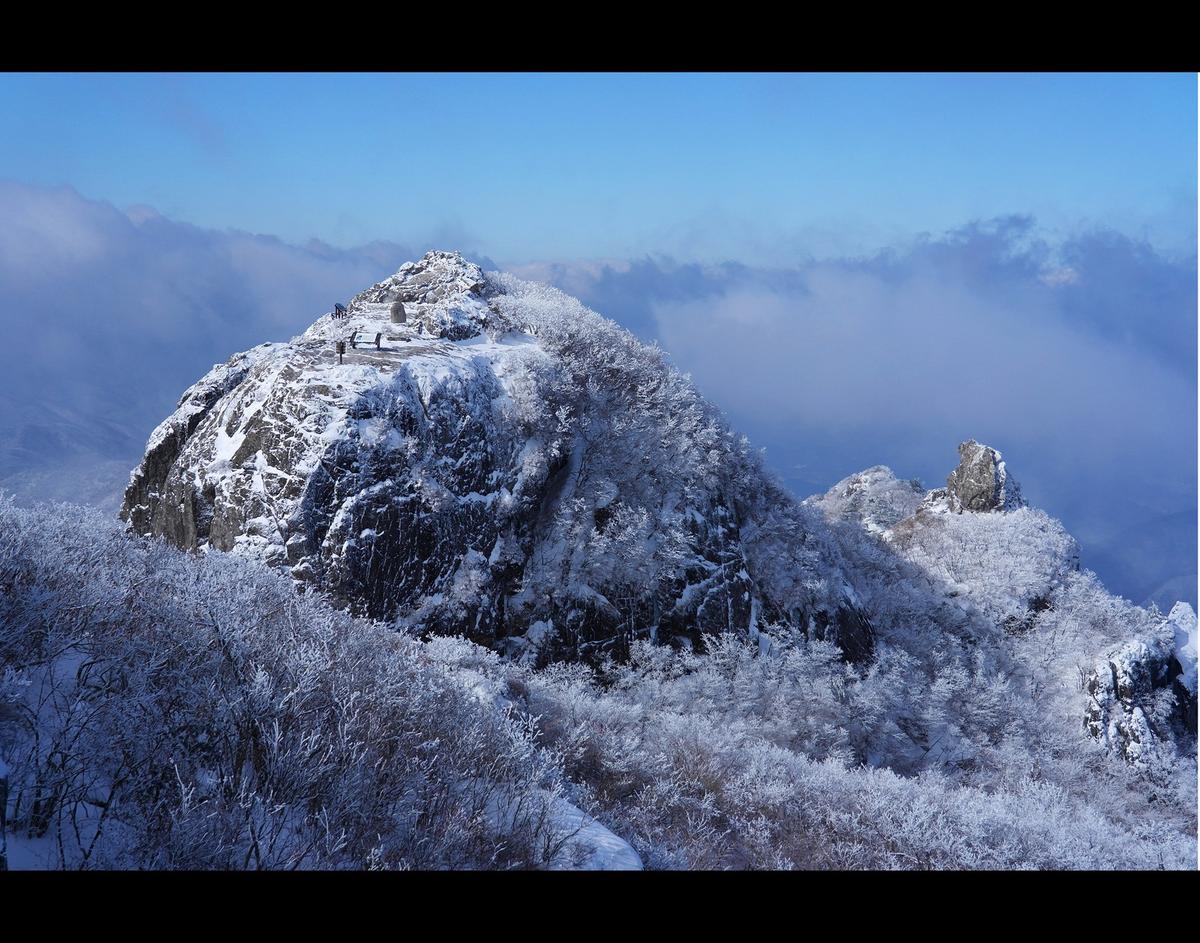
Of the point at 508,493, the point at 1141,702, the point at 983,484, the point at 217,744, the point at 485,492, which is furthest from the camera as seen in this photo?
the point at 983,484

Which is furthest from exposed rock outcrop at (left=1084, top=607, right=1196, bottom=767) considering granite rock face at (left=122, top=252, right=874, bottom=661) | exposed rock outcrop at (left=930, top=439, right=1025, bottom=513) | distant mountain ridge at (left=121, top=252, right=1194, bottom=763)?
exposed rock outcrop at (left=930, top=439, right=1025, bottom=513)

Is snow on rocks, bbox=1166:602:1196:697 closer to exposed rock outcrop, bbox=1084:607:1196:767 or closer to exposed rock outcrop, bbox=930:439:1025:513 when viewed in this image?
exposed rock outcrop, bbox=1084:607:1196:767

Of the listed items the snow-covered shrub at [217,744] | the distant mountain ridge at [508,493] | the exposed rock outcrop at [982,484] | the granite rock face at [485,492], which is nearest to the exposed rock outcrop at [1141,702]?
the distant mountain ridge at [508,493]

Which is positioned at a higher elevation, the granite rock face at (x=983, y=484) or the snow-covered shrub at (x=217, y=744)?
the granite rock face at (x=983, y=484)

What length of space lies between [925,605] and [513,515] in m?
27.3

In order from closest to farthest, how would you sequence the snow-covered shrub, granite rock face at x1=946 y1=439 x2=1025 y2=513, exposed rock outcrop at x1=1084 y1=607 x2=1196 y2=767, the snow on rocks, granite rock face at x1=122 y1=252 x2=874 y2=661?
the snow-covered shrub, granite rock face at x1=122 y1=252 x2=874 y2=661, exposed rock outcrop at x1=1084 y1=607 x2=1196 y2=767, the snow on rocks, granite rock face at x1=946 y1=439 x2=1025 y2=513

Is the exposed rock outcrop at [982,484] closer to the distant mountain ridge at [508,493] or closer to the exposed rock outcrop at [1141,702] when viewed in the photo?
the distant mountain ridge at [508,493]

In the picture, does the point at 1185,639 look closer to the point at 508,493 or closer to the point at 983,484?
the point at 983,484

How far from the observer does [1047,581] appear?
4441 cm

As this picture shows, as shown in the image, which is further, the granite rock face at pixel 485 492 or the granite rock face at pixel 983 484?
the granite rock face at pixel 983 484

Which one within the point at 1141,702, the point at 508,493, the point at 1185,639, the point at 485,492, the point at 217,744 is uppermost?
the point at 508,493

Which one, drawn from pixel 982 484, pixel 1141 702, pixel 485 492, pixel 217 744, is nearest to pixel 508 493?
pixel 485 492
